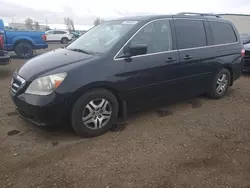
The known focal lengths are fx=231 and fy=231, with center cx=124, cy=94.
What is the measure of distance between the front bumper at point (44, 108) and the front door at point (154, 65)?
103 cm

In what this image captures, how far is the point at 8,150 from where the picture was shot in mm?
3016

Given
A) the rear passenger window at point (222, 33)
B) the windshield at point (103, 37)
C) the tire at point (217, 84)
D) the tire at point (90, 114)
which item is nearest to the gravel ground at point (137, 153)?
the tire at point (90, 114)

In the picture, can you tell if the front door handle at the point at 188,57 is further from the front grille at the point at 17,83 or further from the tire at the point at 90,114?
the front grille at the point at 17,83

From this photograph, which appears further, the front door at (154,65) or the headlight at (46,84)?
the front door at (154,65)

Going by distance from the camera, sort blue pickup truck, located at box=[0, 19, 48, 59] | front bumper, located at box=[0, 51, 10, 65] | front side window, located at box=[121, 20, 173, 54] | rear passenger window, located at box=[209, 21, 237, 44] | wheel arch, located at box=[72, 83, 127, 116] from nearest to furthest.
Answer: wheel arch, located at box=[72, 83, 127, 116] < front side window, located at box=[121, 20, 173, 54] < rear passenger window, located at box=[209, 21, 237, 44] < front bumper, located at box=[0, 51, 10, 65] < blue pickup truck, located at box=[0, 19, 48, 59]

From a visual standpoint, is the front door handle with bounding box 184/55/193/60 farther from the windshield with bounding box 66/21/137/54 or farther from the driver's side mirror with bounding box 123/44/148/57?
the windshield with bounding box 66/21/137/54

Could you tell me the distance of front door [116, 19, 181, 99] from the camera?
3545 mm

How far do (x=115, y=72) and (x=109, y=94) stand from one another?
33 centimetres

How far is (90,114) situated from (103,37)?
1.38 m

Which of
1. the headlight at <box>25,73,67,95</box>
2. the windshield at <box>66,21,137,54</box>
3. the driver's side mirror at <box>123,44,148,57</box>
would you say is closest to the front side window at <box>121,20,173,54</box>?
the driver's side mirror at <box>123,44,148,57</box>

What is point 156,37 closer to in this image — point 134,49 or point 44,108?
point 134,49

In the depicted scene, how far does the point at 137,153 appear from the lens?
9.75ft

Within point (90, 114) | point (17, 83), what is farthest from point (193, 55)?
point (17, 83)

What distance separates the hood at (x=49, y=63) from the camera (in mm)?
3209
